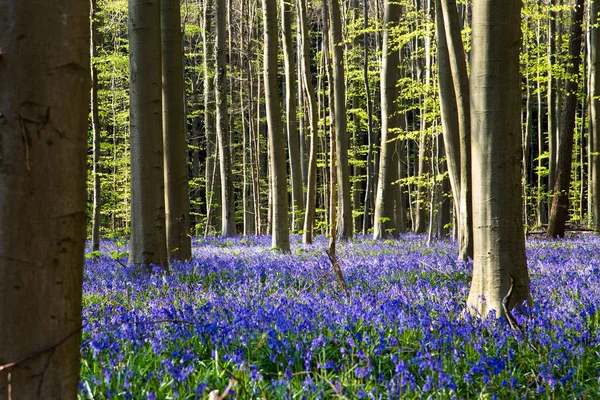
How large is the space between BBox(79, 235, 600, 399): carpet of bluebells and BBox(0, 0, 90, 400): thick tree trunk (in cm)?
89

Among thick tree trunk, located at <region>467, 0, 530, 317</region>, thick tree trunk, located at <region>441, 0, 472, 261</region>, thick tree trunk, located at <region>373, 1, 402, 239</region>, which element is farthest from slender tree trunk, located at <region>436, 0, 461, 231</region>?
thick tree trunk, located at <region>373, 1, 402, 239</region>

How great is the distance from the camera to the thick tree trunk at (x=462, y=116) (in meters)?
8.16

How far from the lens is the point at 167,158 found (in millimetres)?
9438

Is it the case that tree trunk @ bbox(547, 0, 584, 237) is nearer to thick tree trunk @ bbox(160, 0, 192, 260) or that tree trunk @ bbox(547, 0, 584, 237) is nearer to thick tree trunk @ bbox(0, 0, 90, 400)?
thick tree trunk @ bbox(160, 0, 192, 260)

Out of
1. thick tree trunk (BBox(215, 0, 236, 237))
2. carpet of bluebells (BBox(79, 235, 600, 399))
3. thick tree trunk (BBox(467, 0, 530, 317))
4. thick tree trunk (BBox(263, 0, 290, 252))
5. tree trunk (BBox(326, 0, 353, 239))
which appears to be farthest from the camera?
thick tree trunk (BBox(215, 0, 236, 237))

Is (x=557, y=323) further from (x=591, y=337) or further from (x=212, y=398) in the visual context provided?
(x=212, y=398)

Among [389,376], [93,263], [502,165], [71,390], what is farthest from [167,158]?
[71,390]

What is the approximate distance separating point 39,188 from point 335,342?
283 cm

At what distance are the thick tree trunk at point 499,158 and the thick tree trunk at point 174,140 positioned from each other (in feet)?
18.8

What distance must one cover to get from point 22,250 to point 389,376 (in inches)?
101

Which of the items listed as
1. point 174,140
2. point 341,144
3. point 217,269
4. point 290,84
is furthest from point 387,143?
point 217,269

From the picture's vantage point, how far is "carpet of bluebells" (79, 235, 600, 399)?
310 cm

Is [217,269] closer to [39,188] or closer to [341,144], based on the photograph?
[39,188]

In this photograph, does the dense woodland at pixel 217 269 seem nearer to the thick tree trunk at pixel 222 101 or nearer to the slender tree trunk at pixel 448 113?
the slender tree trunk at pixel 448 113
